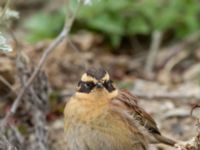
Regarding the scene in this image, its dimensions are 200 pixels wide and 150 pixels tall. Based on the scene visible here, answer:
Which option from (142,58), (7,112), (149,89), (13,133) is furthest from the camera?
(142,58)

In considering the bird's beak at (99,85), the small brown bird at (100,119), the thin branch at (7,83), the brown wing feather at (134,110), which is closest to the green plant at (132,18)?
the thin branch at (7,83)

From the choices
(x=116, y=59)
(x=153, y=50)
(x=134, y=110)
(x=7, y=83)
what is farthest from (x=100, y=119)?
(x=153, y=50)

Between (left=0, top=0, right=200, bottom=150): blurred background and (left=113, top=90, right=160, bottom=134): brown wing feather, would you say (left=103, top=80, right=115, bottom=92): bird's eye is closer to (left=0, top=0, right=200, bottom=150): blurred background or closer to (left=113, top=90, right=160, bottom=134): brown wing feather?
(left=113, top=90, right=160, bottom=134): brown wing feather

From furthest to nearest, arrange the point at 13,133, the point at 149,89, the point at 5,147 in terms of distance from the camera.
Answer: the point at 149,89
the point at 13,133
the point at 5,147

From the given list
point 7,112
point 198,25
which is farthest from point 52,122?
point 198,25

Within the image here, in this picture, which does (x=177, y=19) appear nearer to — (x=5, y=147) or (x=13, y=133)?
(x=13, y=133)

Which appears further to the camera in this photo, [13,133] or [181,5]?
[181,5]

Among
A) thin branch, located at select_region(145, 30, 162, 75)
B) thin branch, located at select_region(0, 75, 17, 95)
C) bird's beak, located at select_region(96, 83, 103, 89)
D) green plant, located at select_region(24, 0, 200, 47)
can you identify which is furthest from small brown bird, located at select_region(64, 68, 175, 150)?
green plant, located at select_region(24, 0, 200, 47)
